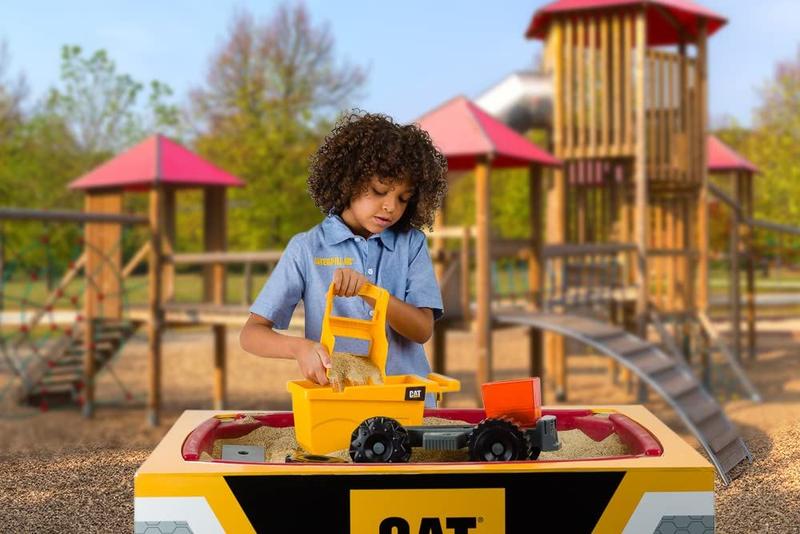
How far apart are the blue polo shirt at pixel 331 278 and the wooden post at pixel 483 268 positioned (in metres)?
6.13

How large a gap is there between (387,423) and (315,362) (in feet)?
0.79

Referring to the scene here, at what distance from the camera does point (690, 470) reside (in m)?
1.97

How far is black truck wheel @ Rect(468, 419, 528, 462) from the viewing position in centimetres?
219

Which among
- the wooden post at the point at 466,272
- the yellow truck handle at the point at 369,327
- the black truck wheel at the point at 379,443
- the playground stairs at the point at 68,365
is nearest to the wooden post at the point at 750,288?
the wooden post at the point at 466,272

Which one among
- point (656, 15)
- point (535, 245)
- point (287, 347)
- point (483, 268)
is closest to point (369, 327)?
point (287, 347)

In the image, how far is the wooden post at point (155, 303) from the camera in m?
10.7

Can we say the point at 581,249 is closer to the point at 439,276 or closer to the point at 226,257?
the point at 439,276

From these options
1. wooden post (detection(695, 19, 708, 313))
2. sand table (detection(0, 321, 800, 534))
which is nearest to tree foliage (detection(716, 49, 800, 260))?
sand table (detection(0, 321, 800, 534))

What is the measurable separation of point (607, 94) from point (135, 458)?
8027 millimetres

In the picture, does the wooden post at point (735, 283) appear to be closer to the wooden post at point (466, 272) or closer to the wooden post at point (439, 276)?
the wooden post at point (439, 276)

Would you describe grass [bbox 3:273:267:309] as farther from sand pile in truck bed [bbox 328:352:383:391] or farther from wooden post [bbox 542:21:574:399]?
sand pile in truck bed [bbox 328:352:383:391]

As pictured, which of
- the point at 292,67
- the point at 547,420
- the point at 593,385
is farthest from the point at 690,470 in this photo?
the point at 292,67

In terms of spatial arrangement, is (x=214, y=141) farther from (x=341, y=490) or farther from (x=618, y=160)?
(x=341, y=490)

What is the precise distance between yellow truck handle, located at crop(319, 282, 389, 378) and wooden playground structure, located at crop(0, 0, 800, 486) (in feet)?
21.3
